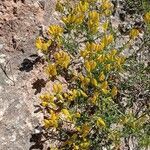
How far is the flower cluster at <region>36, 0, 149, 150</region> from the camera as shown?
12.3 ft

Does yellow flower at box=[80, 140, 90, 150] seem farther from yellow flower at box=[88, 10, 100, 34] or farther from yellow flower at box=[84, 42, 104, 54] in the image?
yellow flower at box=[88, 10, 100, 34]

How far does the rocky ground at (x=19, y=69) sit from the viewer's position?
12.6 ft

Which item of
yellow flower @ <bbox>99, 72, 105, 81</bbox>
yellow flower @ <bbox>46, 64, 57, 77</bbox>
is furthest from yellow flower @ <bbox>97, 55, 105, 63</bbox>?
yellow flower @ <bbox>46, 64, 57, 77</bbox>

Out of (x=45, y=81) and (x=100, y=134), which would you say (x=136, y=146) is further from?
(x=45, y=81)

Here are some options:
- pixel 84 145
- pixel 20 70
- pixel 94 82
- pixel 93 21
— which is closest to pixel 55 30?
pixel 93 21

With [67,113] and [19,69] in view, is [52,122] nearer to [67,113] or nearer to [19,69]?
[67,113]

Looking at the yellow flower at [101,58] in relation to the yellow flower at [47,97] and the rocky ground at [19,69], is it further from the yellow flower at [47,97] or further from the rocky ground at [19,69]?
the rocky ground at [19,69]

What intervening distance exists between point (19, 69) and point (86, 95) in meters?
0.75

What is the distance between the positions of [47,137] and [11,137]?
329 millimetres

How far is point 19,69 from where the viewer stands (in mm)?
→ 4148

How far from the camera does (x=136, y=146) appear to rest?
404 centimetres

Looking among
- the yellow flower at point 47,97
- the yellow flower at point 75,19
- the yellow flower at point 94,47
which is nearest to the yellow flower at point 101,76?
the yellow flower at point 94,47

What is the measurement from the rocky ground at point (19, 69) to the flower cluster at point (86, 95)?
6.4 inches

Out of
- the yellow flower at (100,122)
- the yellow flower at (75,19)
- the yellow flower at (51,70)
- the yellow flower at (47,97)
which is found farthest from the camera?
the yellow flower at (75,19)
